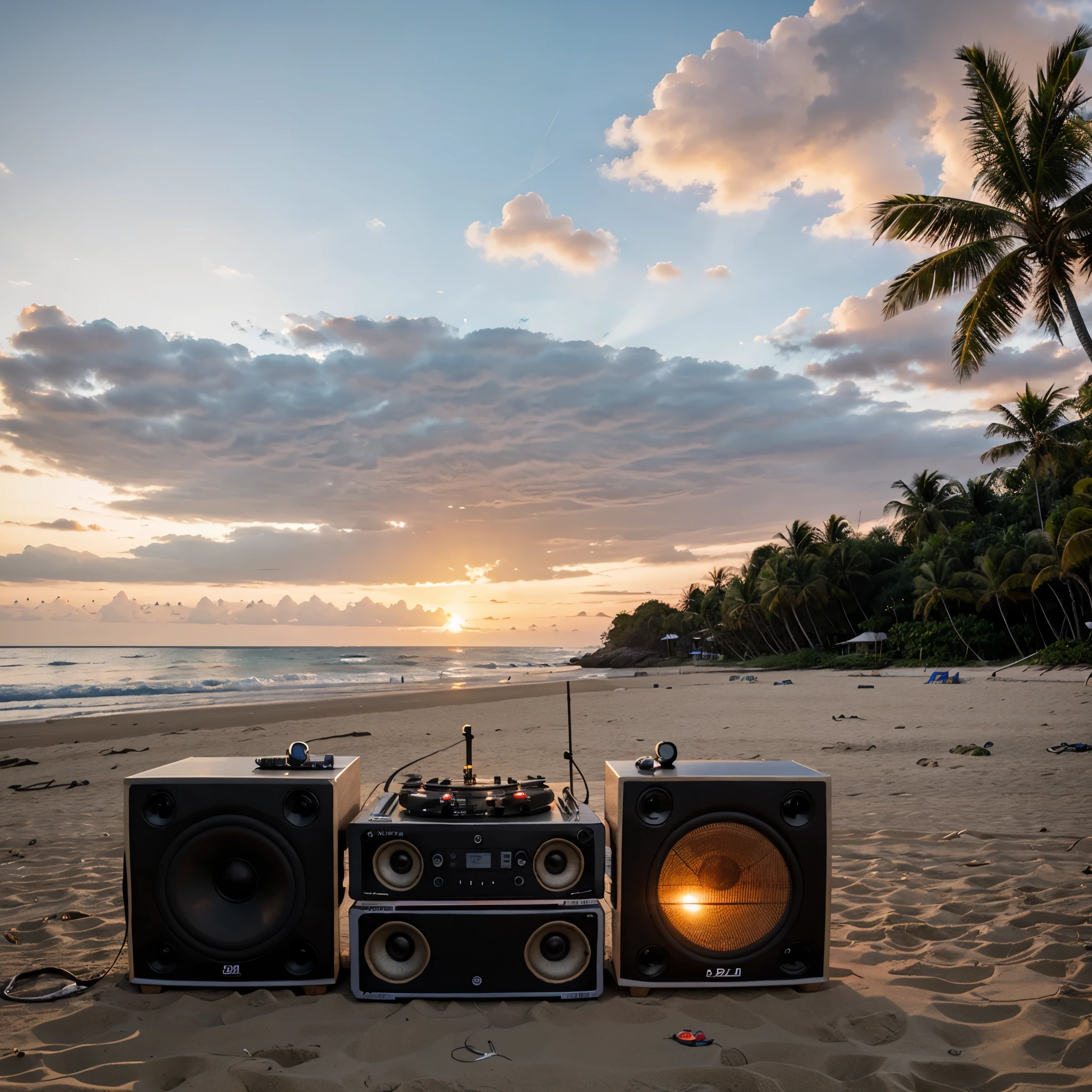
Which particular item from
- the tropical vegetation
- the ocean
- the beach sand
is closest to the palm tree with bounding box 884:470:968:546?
the tropical vegetation

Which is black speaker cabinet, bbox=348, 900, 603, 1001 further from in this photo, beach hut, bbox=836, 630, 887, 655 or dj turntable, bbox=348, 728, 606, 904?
beach hut, bbox=836, 630, 887, 655

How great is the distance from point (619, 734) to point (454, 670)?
121ft

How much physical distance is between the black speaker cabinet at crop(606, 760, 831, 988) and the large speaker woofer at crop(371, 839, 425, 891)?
25.9 inches

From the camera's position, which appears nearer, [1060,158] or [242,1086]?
[242,1086]

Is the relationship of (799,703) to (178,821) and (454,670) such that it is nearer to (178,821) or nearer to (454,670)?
(178,821)

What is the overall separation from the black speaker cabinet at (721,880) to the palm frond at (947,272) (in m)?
10.1

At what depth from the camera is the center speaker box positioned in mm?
2342

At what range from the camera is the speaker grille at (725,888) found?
2398mm

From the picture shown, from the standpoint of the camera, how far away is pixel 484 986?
234cm

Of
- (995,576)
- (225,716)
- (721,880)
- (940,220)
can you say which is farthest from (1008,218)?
(995,576)

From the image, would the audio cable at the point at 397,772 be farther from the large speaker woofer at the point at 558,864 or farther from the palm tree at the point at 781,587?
the palm tree at the point at 781,587

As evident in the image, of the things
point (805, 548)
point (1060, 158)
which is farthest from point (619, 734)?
point (805, 548)

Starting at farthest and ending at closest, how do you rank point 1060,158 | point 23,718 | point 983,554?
point 983,554 < point 23,718 < point 1060,158

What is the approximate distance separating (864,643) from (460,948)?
1611 inches
